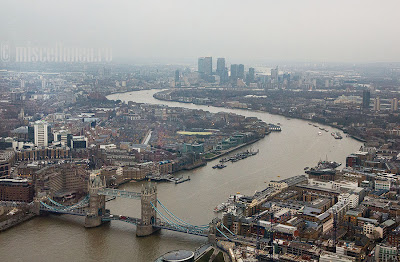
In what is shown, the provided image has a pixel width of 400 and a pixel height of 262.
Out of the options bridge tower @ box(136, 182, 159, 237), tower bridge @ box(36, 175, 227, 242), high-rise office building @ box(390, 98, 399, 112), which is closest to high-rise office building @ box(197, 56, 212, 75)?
high-rise office building @ box(390, 98, 399, 112)

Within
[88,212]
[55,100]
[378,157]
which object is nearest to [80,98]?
[55,100]

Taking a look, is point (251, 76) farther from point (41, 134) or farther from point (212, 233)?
point (212, 233)

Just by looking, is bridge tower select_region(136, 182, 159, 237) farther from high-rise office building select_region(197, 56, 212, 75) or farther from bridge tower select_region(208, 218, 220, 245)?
high-rise office building select_region(197, 56, 212, 75)

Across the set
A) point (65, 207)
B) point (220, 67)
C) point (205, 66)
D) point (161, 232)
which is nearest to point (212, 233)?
point (161, 232)

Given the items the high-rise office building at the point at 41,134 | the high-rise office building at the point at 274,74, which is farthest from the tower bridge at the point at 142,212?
the high-rise office building at the point at 274,74

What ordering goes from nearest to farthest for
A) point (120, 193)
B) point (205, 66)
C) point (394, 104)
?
1. point (120, 193)
2. point (394, 104)
3. point (205, 66)

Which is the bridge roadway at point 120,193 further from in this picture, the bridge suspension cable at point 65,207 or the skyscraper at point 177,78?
the skyscraper at point 177,78
